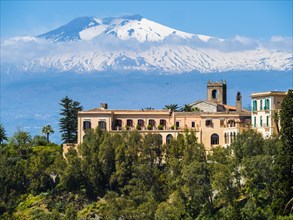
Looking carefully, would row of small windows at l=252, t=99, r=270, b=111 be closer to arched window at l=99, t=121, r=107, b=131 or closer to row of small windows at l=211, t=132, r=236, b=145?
row of small windows at l=211, t=132, r=236, b=145

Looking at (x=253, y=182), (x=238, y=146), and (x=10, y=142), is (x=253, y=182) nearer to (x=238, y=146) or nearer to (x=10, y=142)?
(x=238, y=146)

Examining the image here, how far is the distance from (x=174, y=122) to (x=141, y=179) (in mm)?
15662

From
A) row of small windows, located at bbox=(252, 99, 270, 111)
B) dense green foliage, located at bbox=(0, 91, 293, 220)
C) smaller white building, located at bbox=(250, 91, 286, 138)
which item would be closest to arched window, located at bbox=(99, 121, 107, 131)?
dense green foliage, located at bbox=(0, 91, 293, 220)

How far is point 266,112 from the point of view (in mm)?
98250

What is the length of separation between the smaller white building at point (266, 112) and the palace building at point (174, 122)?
234 cm

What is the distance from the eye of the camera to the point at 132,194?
92.7 m

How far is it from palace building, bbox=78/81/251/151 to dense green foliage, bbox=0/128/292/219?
2.93m

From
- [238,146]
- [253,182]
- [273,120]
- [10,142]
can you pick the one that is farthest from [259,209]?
[10,142]

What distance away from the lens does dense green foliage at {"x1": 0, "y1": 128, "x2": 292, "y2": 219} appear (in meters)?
85.1

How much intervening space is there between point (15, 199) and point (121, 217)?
20.0 m

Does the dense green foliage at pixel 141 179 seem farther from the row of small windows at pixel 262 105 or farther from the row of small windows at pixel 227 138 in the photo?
the row of small windows at pixel 262 105

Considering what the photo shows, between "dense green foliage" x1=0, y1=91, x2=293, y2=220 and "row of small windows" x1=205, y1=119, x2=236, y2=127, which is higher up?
"row of small windows" x1=205, y1=119, x2=236, y2=127

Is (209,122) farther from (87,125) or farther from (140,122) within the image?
(87,125)

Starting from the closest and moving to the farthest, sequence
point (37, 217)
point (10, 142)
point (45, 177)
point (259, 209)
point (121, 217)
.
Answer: point (259, 209) < point (121, 217) < point (37, 217) < point (45, 177) < point (10, 142)
